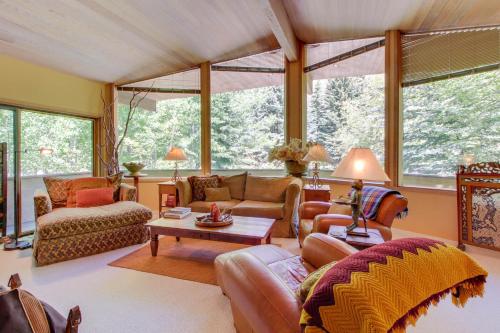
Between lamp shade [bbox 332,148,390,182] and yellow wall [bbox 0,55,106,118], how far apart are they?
15.3 feet

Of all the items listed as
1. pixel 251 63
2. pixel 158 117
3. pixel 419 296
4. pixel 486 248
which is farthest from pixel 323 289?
pixel 158 117

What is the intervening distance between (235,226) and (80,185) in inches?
91.2

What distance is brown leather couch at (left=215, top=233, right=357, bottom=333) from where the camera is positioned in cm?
102

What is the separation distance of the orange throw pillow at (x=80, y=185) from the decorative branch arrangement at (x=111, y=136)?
172 cm

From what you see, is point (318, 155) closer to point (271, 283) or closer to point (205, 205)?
point (205, 205)

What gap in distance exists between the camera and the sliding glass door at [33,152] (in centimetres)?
384

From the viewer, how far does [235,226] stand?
9.14 ft

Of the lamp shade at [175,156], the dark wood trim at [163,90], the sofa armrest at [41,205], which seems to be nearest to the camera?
the sofa armrest at [41,205]

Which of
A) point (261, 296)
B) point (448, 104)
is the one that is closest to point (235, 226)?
point (261, 296)

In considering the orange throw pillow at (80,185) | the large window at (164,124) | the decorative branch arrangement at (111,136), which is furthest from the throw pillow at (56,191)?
the large window at (164,124)

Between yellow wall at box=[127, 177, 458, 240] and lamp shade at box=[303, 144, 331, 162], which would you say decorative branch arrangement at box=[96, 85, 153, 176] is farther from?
yellow wall at box=[127, 177, 458, 240]

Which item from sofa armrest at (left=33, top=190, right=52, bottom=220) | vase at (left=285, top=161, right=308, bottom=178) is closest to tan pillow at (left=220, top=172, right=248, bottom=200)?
vase at (left=285, top=161, right=308, bottom=178)

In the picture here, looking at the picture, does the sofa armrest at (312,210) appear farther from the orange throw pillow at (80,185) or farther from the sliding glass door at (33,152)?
the sliding glass door at (33,152)

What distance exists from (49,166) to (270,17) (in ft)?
13.8
